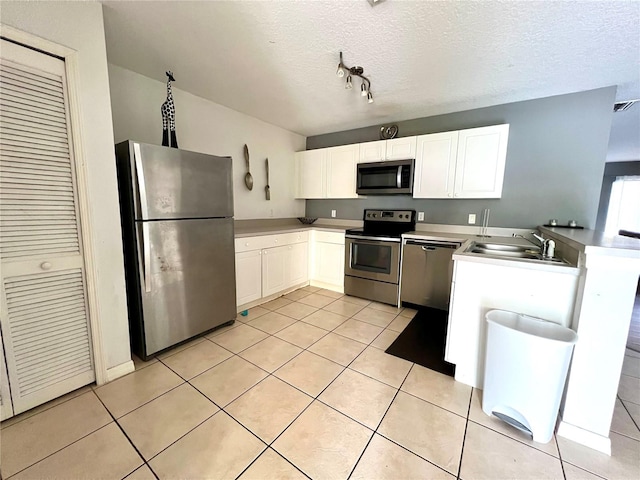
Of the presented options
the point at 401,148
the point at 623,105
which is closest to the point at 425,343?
the point at 401,148

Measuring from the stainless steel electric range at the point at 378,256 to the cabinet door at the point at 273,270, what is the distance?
2.73ft

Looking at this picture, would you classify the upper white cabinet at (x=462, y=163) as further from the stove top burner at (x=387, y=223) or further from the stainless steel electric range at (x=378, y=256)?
the stainless steel electric range at (x=378, y=256)

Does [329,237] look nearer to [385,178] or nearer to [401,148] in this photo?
[385,178]

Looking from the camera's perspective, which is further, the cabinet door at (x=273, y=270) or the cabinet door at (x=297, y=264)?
the cabinet door at (x=297, y=264)

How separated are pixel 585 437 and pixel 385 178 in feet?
9.06

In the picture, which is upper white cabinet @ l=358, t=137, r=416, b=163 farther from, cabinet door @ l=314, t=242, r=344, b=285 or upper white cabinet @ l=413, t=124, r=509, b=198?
cabinet door @ l=314, t=242, r=344, b=285

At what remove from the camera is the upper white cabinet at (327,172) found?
3.70m

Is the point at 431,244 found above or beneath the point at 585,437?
above

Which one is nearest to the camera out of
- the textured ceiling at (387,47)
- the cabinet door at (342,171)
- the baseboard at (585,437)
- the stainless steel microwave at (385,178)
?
the baseboard at (585,437)

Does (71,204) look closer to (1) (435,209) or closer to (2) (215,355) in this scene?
(2) (215,355)

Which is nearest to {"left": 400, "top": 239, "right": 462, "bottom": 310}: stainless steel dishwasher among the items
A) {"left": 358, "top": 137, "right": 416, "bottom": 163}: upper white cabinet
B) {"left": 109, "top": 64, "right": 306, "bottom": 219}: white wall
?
{"left": 358, "top": 137, "right": 416, "bottom": 163}: upper white cabinet

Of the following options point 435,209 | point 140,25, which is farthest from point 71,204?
point 435,209

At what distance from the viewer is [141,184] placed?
180cm

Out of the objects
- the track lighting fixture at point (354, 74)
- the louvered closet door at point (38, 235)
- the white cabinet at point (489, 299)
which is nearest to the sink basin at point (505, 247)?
the white cabinet at point (489, 299)
